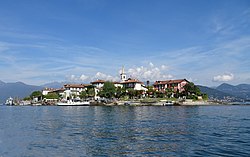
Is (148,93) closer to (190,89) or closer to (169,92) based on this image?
(169,92)

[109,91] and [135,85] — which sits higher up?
[135,85]

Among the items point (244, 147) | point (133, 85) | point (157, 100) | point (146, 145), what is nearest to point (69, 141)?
point (146, 145)

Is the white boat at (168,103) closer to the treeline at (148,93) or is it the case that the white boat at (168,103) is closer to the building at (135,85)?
the treeline at (148,93)

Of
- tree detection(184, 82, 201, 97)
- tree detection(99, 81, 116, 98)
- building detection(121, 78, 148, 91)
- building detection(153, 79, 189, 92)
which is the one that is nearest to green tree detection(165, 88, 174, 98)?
building detection(153, 79, 189, 92)

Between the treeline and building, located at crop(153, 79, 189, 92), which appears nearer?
the treeline

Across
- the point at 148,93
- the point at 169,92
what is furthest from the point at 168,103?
the point at 148,93

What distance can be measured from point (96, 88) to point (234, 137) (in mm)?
166761

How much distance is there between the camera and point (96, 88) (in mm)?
197375

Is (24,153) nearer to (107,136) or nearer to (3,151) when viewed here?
(3,151)

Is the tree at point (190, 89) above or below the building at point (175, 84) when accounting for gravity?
below

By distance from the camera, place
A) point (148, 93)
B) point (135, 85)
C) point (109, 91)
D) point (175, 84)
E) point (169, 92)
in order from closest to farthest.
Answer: point (109, 91) < point (169, 92) < point (148, 93) < point (175, 84) < point (135, 85)

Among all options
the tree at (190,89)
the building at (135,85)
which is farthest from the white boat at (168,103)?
the building at (135,85)

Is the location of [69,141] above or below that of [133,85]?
below

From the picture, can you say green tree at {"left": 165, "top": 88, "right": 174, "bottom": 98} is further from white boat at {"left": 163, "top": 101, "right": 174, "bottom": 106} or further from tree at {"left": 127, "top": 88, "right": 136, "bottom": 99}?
tree at {"left": 127, "top": 88, "right": 136, "bottom": 99}
